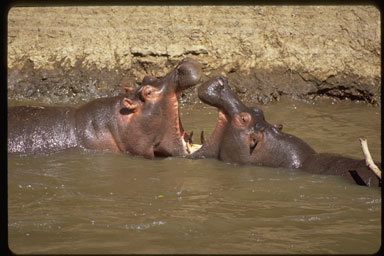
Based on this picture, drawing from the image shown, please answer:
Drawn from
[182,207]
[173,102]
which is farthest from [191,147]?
[182,207]

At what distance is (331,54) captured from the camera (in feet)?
31.7

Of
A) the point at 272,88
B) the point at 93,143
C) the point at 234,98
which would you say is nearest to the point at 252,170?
the point at 234,98

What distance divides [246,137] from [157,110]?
3.04 feet

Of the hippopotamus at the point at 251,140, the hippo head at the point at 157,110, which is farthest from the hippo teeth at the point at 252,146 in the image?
the hippo head at the point at 157,110

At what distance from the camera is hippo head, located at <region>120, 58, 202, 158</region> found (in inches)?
265

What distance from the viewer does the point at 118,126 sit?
6855 millimetres

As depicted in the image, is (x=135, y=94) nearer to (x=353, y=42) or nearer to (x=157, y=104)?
(x=157, y=104)

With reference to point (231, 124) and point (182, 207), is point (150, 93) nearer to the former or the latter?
point (231, 124)

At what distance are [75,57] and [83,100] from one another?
0.69m

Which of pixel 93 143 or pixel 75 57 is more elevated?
pixel 75 57

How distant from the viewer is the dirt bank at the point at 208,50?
9562 millimetres

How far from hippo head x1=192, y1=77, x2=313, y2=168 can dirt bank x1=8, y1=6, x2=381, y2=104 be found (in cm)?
279

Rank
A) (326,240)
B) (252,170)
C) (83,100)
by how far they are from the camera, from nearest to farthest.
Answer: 1. (326,240)
2. (252,170)
3. (83,100)

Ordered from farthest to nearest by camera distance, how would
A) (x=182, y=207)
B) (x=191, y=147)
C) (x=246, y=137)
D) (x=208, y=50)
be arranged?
(x=208, y=50) < (x=191, y=147) < (x=246, y=137) < (x=182, y=207)
